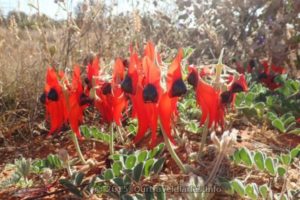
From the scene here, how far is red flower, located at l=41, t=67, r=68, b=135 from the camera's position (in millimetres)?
1654

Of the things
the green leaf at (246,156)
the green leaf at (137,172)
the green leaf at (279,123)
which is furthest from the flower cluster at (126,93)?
the green leaf at (279,123)

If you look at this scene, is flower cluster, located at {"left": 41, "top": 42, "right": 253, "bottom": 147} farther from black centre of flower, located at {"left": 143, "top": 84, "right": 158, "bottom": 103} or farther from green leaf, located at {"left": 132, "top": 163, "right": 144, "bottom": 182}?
green leaf, located at {"left": 132, "top": 163, "right": 144, "bottom": 182}

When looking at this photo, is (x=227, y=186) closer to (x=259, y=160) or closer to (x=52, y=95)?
(x=259, y=160)

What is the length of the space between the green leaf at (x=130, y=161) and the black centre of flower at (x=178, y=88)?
23cm

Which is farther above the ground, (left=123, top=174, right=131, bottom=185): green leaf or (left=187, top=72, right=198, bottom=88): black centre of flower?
(left=187, top=72, right=198, bottom=88): black centre of flower

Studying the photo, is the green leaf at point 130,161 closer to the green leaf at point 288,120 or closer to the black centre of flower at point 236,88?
the black centre of flower at point 236,88

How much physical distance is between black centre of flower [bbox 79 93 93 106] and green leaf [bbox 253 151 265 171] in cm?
59

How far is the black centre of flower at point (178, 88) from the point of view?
1.35m

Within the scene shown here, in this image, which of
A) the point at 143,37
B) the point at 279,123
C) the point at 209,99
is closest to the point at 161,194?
the point at 209,99

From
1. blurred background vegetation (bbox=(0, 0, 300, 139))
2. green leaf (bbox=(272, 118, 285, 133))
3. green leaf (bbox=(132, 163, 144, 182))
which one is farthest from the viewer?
blurred background vegetation (bbox=(0, 0, 300, 139))

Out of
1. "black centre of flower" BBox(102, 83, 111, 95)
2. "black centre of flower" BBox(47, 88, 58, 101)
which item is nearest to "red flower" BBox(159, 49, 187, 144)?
"black centre of flower" BBox(102, 83, 111, 95)

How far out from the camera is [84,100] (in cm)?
168

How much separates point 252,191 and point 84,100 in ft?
2.18

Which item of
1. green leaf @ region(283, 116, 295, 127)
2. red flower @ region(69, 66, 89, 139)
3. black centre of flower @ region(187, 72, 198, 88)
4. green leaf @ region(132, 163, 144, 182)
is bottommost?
green leaf @ region(132, 163, 144, 182)
